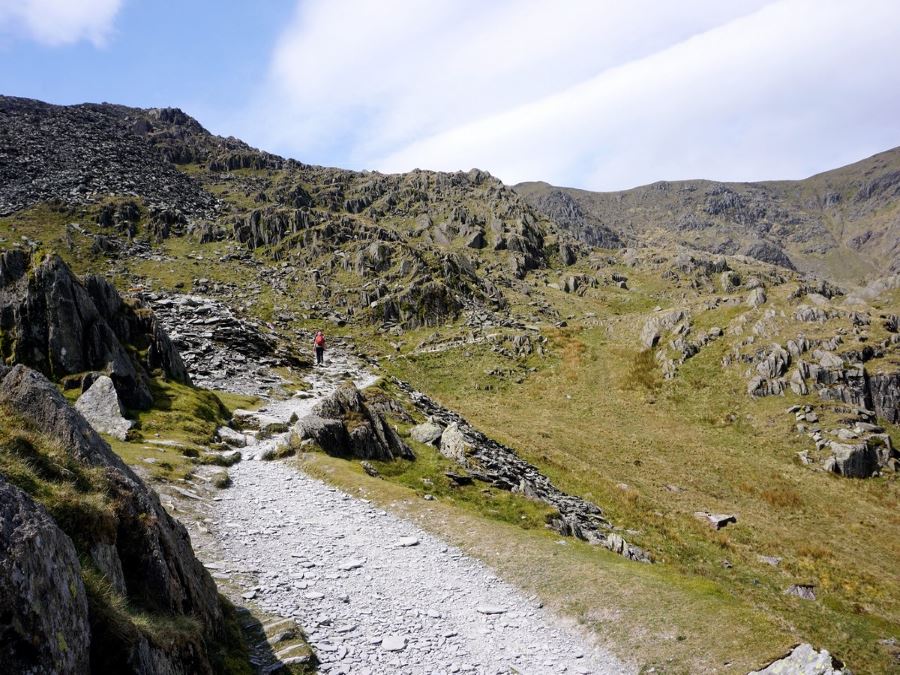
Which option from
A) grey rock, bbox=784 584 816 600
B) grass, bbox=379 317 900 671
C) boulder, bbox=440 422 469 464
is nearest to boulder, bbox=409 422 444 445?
boulder, bbox=440 422 469 464

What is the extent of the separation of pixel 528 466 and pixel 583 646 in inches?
905

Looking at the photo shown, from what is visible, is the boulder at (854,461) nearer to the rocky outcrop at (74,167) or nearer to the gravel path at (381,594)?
the gravel path at (381,594)

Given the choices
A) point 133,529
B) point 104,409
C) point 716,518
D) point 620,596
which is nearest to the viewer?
point 133,529

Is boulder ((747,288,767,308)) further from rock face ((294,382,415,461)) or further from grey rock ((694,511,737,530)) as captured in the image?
rock face ((294,382,415,461))

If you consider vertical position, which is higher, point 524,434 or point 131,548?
point 131,548

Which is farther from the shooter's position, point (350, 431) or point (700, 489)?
point (700, 489)

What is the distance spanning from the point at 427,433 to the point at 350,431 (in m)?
7.03

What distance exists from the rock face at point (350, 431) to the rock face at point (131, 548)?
54.3 feet

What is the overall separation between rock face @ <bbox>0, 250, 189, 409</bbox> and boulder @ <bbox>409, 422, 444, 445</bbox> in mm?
18028

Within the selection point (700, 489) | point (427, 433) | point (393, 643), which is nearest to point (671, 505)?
point (700, 489)

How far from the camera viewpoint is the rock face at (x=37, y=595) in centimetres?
525

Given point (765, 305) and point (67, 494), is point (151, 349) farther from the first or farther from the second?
point (765, 305)

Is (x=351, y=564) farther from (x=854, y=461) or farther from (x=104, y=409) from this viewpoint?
(x=854, y=461)

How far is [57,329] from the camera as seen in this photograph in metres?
30.8
